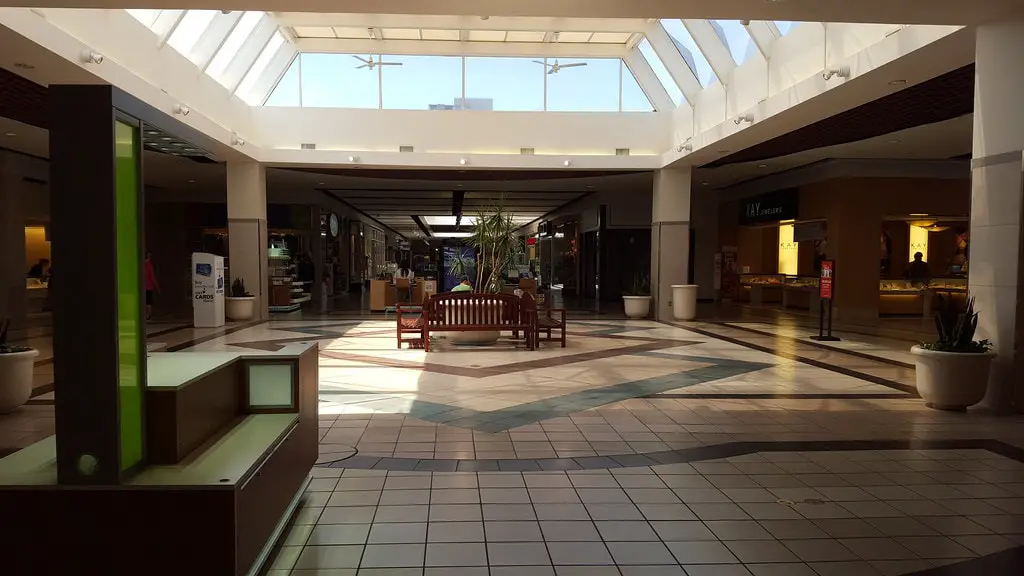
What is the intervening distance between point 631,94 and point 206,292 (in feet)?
31.0

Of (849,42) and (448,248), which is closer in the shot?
(849,42)

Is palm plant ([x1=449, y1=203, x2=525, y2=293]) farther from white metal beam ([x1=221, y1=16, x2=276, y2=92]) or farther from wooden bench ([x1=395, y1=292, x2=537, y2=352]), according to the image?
white metal beam ([x1=221, y1=16, x2=276, y2=92])

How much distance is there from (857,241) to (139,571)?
617 inches

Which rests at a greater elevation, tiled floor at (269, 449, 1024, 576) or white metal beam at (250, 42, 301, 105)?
white metal beam at (250, 42, 301, 105)

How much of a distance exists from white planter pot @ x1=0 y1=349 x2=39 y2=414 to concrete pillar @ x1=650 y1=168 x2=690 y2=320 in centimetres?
1133

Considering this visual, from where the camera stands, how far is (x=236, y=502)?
6.75 ft

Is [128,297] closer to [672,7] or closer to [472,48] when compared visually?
[672,7]

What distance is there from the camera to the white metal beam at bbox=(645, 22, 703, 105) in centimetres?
1215

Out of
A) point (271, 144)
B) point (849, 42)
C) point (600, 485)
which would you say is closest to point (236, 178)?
point (271, 144)

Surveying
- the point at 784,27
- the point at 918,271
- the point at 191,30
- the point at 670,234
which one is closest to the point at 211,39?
the point at 191,30

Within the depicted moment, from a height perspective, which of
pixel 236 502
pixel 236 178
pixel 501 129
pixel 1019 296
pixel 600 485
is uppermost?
pixel 501 129

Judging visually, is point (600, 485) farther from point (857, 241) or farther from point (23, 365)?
point (857, 241)

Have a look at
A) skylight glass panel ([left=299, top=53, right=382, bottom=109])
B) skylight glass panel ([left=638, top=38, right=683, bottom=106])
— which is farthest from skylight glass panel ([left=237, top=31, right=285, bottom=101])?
skylight glass panel ([left=638, top=38, right=683, bottom=106])

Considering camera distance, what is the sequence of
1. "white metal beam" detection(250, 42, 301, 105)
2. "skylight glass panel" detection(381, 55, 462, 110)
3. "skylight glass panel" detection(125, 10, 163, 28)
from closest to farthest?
"skylight glass panel" detection(125, 10, 163, 28), "white metal beam" detection(250, 42, 301, 105), "skylight glass panel" detection(381, 55, 462, 110)
